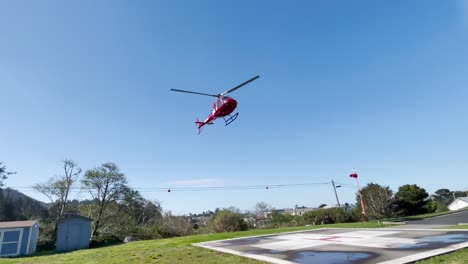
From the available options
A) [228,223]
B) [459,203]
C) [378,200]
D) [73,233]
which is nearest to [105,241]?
[73,233]

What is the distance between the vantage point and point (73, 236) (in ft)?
78.0

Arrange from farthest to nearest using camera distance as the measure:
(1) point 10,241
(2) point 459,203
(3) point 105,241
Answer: (2) point 459,203 < (3) point 105,241 < (1) point 10,241

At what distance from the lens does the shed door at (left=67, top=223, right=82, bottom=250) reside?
23.5 metres

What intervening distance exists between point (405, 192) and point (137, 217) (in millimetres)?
41476

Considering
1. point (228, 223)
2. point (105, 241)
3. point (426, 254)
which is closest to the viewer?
point (426, 254)

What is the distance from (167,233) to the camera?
89.9 ft

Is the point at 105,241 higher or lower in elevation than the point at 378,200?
lower

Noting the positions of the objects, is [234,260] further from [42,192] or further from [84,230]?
[42,192]

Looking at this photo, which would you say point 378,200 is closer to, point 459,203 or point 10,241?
point 459,203

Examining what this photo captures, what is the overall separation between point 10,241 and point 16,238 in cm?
42

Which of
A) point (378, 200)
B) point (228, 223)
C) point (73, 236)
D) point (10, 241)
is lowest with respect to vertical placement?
point (10, 241)

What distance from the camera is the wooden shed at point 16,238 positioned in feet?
72.6

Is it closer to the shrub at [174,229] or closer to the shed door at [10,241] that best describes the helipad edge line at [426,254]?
the shrub at [174,229]

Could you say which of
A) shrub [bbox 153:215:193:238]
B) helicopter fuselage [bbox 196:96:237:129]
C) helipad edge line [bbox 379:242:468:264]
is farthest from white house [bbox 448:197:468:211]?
helicopter fuselage [bbox 196:96:237:129]
